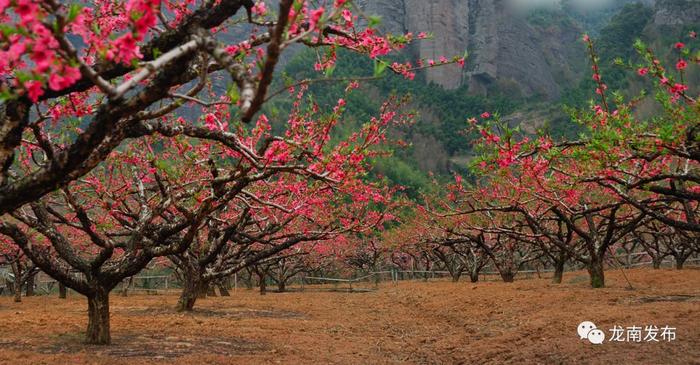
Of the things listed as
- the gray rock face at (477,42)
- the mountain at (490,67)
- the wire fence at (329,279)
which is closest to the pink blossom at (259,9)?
the wire fence at (329,279)

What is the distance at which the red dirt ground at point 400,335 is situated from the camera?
738 cm

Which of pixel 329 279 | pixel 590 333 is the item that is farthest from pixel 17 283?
pixel 590 333

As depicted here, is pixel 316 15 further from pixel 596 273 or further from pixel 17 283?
pixel 17 283

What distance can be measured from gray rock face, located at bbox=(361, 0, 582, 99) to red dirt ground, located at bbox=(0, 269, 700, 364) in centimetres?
8573

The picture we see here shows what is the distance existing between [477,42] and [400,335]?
102 m

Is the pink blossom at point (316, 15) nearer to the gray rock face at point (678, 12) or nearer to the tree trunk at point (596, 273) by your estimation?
the tree trunk at point (596, 273)

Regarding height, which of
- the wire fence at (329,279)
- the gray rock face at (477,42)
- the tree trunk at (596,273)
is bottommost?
the wire fence at (329,279)

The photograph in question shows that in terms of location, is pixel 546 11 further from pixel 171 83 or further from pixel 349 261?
pixel 171 83

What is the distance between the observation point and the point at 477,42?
105 meters

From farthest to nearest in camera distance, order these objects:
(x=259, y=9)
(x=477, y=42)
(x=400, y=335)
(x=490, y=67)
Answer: (x=477, y=42) → (x=490, y=67) → (x=400, y=335) → (x=259, y=9)

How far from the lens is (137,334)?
408 inches

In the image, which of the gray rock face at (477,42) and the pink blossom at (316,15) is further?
the gray rock face at (477,42)

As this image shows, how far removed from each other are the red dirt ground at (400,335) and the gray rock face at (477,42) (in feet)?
281

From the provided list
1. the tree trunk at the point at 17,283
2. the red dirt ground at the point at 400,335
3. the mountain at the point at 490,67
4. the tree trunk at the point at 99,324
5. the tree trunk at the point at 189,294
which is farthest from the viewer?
the mountain at the point at 490,67
